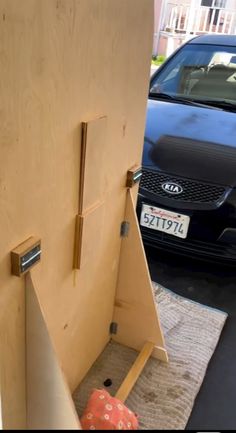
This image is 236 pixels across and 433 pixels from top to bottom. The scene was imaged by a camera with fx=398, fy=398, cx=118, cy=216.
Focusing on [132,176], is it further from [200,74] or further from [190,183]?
[200,74]

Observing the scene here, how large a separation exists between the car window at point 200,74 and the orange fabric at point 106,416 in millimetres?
2020

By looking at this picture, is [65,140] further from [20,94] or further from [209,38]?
[209,38]

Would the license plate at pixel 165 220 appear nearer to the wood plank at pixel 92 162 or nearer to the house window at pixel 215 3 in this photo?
the wood plank at pixel 92 162

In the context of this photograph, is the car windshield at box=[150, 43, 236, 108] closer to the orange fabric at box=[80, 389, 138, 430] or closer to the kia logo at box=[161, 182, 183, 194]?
the kia logo at box=[161, 182, 183, 194]

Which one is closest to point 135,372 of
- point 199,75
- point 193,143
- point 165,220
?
point 165,220

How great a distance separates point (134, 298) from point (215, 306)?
24.7 inches

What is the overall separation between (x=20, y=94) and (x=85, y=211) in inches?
17.9

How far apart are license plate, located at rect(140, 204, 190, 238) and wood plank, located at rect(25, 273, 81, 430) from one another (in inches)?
46.3

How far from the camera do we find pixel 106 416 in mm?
1220

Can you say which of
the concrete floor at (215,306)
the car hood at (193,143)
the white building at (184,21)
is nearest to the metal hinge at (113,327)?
the concrete floor at (215,306)

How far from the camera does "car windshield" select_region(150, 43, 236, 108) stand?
2.68 metres

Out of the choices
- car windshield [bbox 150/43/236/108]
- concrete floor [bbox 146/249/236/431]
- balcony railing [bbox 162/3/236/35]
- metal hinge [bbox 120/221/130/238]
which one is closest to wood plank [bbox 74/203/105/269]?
metal hinge [bbox 120/221/130/238]

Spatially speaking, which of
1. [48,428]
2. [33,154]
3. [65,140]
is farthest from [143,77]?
[48,428]

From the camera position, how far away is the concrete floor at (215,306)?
1.46 m
